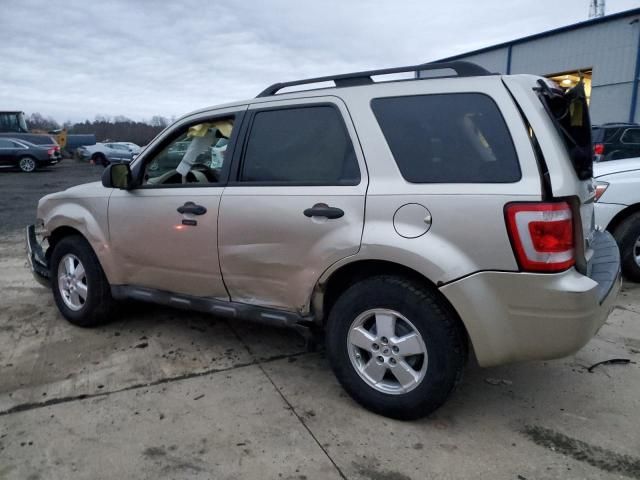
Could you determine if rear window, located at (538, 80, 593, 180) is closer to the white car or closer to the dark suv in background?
the white car

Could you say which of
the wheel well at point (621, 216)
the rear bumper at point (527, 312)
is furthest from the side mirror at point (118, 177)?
the wheel well at point (621, 216)

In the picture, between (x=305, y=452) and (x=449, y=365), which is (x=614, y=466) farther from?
(x=305, y=452)

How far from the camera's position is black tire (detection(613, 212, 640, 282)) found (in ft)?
16.1

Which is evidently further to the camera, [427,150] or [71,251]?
[71,251]

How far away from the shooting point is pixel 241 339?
3.89 meters

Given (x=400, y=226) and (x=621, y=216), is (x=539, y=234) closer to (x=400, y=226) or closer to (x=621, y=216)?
(x=400, y=226)

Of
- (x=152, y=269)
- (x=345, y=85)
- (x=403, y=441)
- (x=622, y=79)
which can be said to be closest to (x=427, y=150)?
(x=345, y=85)

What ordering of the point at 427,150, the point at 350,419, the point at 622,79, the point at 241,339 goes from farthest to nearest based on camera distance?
the point at 622,79 → the point at 241,339 → the point at 350,419 → the point at 427,150

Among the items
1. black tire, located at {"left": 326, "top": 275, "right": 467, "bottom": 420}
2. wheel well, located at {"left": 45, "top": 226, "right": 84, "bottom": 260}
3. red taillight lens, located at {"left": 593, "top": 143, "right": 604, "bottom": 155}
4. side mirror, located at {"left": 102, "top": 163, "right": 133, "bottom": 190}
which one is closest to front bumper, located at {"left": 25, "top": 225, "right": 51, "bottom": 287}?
wheel well, located at {"left": 45, "top": 226, "right": 84, "bottom": 260}

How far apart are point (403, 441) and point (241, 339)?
1.71 m

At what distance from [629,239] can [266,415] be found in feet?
13.5

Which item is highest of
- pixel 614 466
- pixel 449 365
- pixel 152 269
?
pixel 152 269

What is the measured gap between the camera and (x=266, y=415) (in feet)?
9.24

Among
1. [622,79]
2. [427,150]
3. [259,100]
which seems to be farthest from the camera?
[622,79]
